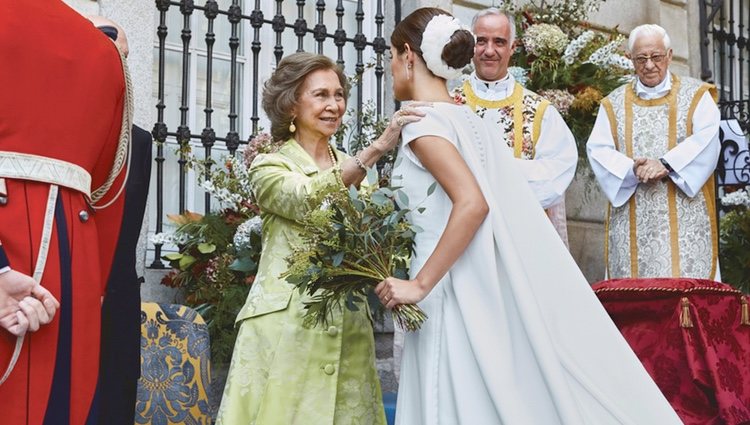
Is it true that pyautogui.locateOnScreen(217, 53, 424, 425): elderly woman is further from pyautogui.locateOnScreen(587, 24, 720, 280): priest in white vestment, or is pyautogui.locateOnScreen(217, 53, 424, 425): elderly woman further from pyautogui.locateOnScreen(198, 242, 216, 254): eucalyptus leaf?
pyautogui.locateOnScreen(587, 24, 720, 280): priest in white vestment

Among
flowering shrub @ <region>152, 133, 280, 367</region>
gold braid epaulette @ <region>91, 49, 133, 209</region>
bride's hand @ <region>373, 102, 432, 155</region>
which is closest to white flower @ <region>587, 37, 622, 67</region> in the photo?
flowering shrub @ <region>152, 133, 280, 367</region>

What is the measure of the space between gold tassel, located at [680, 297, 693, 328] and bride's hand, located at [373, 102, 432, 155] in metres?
2.36

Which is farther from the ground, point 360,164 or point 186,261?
point 360,164

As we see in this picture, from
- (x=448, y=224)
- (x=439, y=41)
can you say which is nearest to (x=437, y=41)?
(x=439, y=41)

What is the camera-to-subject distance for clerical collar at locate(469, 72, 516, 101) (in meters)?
6.00

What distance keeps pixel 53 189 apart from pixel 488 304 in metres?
1.31

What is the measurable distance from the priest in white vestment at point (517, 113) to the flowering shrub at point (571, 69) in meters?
0.59

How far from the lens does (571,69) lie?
682 cm

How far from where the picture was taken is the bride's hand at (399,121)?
3406 mm

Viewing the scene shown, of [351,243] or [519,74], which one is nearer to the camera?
[351,243]

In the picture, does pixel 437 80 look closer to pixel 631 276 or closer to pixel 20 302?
pixel 20 302

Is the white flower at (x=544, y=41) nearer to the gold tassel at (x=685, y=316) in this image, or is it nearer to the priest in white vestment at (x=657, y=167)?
the priest in white vestment at (x=657, y=167)

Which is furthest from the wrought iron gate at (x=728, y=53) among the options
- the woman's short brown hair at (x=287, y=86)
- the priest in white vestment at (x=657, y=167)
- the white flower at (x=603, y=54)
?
the woman's short brown hair at (x=287, y=86)

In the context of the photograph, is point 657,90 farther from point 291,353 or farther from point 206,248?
point 291,353
